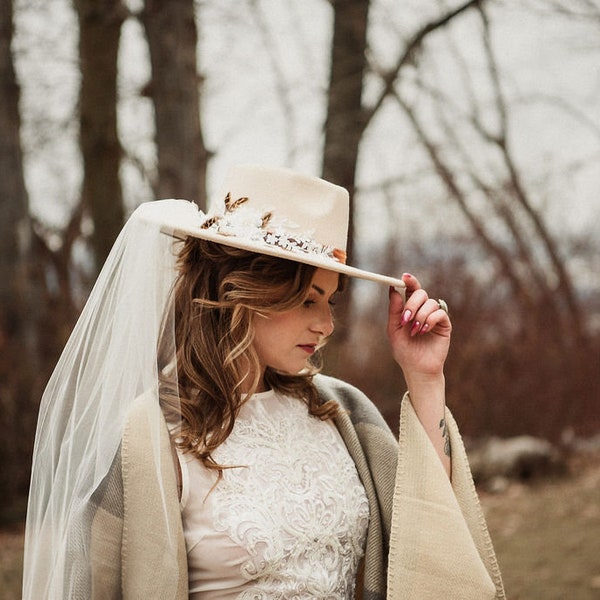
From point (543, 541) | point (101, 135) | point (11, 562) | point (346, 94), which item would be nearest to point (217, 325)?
point (346, 94)

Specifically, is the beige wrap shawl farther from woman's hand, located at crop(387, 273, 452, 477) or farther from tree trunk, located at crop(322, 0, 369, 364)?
tree trunk, located at crop(322, 0, 369, 364)

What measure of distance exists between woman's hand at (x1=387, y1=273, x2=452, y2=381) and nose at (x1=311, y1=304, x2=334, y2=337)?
0.61ft

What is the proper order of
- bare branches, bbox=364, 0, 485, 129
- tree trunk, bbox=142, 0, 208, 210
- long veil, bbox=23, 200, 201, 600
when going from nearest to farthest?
long veil, bbox=23, 200, 201, 600
tree trunk, bbox=142, 0, 208, 210
bare branches, bbox=364, 0, 485, 129

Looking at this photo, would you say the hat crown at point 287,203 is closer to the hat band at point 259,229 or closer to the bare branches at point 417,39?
the hat band at point 259,229

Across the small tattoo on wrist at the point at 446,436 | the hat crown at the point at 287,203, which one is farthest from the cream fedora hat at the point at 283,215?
the small tattoo on wrist at the point at 446,436

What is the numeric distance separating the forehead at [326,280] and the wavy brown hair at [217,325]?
0.05 ft

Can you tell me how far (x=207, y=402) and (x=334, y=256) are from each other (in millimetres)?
474

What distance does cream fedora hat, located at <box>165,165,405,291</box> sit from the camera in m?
2.04

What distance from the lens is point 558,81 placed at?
8.27 meters

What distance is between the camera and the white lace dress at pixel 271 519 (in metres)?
1.94

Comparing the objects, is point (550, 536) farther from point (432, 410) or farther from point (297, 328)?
point (297, 328)

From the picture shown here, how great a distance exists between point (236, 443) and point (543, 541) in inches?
176

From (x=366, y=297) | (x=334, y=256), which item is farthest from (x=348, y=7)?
(x=366, y=297)

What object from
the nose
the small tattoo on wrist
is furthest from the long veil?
the small tattoo on wrist
